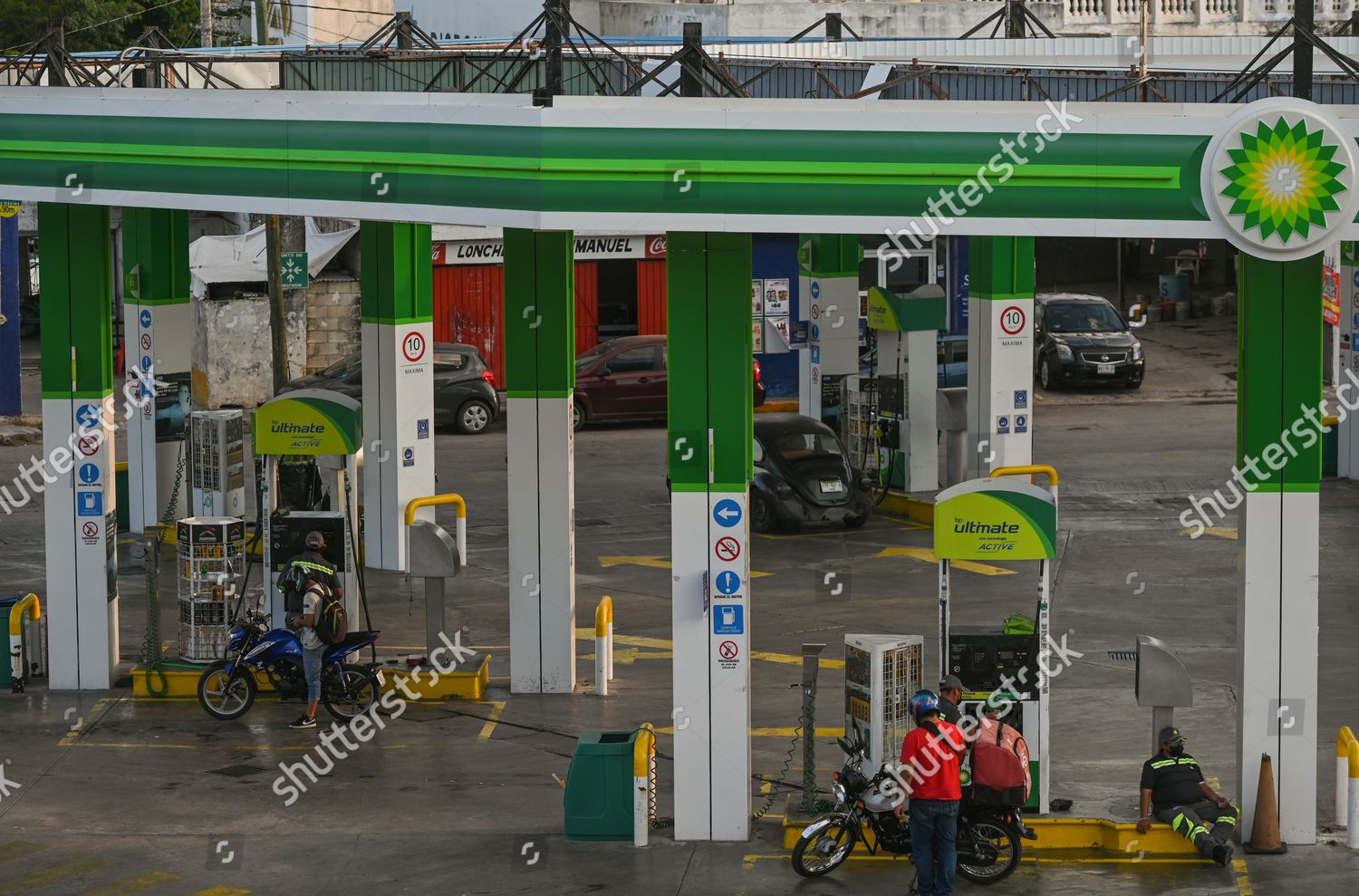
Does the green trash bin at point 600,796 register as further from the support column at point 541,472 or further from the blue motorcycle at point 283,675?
the support column at point 541,472

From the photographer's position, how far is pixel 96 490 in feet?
57.1

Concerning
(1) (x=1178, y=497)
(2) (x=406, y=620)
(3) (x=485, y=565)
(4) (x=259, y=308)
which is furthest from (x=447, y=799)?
(4) (x=259, y=308)

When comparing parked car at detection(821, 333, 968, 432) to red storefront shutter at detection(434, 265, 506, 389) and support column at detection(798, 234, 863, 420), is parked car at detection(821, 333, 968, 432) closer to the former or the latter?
support column at detection(798, 234, 863, 420)

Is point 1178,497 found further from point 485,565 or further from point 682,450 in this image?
point 682,450

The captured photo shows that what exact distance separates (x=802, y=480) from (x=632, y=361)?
958 cm

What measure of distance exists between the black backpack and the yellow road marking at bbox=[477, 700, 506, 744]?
56.3 inches

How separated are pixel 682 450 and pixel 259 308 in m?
24.1

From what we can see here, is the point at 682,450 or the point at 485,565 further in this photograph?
the point at 485,565

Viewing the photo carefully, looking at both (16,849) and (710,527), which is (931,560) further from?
(16,849)

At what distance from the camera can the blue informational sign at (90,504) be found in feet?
57.1

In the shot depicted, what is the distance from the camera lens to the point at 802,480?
988 inches

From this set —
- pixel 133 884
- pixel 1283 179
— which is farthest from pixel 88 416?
pixel 1283 179

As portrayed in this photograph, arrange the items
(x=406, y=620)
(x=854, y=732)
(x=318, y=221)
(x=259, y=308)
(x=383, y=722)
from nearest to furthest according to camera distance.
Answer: (x=854, y=732) < (x=383, y=722) < (x=406, y=620) < (x=259, y=308) < (x=318, y=221)

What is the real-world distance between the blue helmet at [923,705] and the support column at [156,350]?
11.9m
